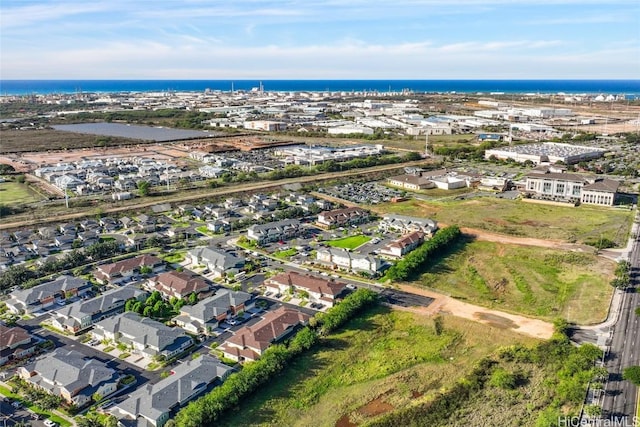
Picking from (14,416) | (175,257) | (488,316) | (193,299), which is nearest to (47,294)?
(175,257)

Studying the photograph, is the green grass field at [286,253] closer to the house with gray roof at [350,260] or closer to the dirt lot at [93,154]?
the house with gray roof at [350,260]

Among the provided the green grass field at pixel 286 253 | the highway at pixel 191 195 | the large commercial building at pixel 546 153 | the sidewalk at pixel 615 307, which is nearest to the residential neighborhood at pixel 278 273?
the highway at pixel 191 195

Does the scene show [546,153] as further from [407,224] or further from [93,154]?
[93,154]

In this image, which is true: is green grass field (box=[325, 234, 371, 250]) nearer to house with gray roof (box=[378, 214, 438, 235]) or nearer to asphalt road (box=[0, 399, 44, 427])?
house with gray roof (box=[378, 214, 438, 235])

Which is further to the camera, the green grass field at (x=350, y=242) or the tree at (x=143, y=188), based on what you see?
the tree at (x=143, y=188)

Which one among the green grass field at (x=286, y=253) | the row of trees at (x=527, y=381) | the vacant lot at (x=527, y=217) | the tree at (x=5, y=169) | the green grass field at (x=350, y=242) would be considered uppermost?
the tree at (x=5, y=169)

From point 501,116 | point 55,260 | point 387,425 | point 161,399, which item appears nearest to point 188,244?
point 55,260

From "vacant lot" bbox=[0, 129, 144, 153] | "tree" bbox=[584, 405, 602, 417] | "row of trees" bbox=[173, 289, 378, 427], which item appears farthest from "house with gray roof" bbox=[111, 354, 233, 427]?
"vacant lot" bbox=[0, 129, 144, 153]
